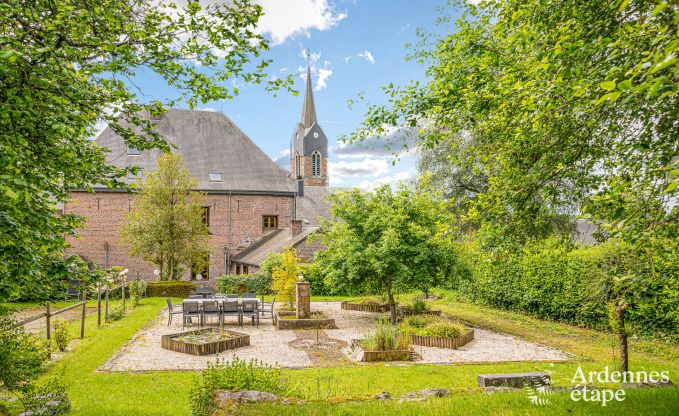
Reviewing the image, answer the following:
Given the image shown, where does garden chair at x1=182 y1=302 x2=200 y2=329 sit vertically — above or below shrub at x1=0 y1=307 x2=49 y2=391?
below

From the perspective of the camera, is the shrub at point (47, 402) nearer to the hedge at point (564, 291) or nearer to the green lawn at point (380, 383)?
the green lawn at point (380, 383)

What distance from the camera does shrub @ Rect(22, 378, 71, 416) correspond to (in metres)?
6.02

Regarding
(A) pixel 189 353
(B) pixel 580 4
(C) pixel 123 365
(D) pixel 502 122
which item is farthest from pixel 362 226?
(B) pixel 580 4

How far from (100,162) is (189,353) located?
6.58 metres

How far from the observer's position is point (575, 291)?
1562cm

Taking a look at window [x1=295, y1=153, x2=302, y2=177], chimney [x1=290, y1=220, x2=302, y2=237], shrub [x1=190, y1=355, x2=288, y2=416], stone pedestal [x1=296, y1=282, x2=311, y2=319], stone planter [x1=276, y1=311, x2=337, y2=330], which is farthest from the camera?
window [x1=295, y1=153, x2=302, y2=177]

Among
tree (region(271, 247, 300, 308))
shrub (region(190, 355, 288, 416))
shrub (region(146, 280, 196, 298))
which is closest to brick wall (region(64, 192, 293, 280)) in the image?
shrub (region(146, 280, 196, 298))

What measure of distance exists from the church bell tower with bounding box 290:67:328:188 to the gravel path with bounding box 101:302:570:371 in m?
46.2

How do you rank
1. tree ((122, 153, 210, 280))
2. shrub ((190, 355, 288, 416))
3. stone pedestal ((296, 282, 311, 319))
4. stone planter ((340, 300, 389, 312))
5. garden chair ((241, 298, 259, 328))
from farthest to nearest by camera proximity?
1. tree ((122, 153, 210, 280))
2. stone planter ((340, 300, 389, 312))
3. stone pedestal ((296, 282, 311, 319))
4. garden chair ((241, 298, 259, 328))
5. shrub ((190, 355, 288, 416))

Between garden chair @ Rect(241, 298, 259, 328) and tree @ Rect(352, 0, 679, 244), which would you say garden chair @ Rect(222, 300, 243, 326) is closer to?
garden chair @ Rect(241, 298, 259, 328)

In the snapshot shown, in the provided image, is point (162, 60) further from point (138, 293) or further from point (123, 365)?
point (138, 293)

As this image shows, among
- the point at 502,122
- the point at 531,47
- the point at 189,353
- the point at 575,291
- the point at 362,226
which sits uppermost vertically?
the point at 531,47

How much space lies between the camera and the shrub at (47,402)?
6016mm

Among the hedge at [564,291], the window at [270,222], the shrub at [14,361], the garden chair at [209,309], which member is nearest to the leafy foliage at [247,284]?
the garden chair at [209,309]
